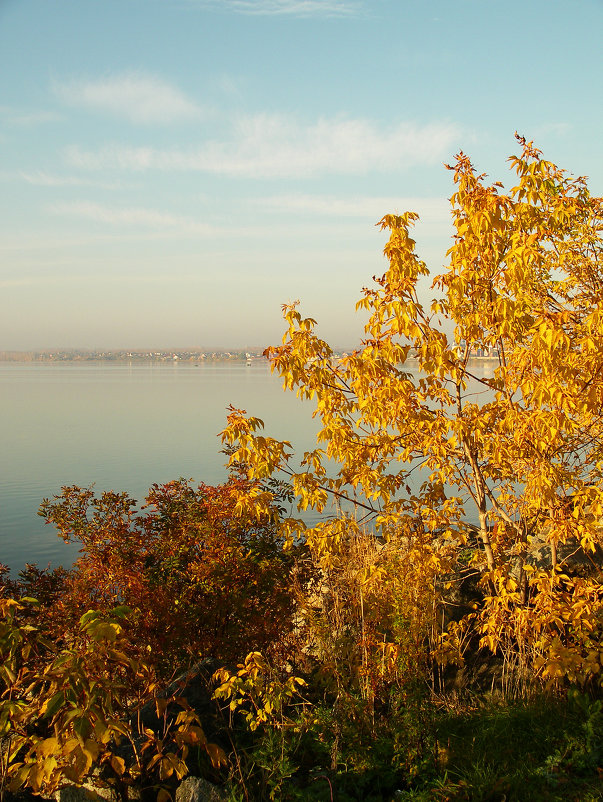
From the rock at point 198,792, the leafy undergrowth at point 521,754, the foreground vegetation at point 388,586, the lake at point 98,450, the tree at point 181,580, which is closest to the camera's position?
the rock at point 198,792

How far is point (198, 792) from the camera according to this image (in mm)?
3662

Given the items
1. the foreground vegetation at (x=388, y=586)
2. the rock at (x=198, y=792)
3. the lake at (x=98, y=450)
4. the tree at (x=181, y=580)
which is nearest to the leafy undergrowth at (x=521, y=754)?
the foreground vegetation at (x=388, y=586)

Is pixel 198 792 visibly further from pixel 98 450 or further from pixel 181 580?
pixel 98 450

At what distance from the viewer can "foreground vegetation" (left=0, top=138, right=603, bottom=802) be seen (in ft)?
13.9

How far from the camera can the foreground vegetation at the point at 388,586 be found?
166 inches

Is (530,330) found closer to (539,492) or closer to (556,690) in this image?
(539,492)

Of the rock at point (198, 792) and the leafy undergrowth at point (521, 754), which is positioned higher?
the rock at point (198, 792)

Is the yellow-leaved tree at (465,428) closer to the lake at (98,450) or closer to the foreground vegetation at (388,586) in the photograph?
the foreground vegetation at (388,586)

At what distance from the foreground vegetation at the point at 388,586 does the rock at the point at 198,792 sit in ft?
0.61

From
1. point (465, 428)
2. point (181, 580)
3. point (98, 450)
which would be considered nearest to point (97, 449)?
point (98, 450)

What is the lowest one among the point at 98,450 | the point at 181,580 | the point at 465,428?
the point at 98,450

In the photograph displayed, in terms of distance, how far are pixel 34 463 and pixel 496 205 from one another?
793 inches

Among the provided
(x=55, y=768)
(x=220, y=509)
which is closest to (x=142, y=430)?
(x=220, y=509)

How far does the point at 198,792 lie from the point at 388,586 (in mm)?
2628
